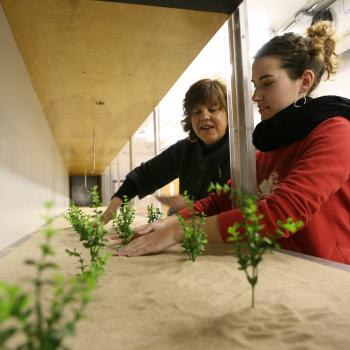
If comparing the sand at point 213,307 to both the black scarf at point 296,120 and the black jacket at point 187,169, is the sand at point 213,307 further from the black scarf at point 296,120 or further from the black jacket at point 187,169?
the black jacket at point 187,169

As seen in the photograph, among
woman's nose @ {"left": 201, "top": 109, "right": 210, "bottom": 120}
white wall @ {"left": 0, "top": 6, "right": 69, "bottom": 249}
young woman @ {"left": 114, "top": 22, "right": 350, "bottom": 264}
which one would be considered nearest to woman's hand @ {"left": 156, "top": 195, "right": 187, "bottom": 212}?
young woman @ {"left": 114, "top": 22, "right": 350, "bottom": 264}

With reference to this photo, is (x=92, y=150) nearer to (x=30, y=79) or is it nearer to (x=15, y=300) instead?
(x=30, y=79)

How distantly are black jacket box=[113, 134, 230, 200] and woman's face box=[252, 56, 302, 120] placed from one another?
0.53m

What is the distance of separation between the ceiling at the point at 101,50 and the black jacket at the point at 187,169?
64cm

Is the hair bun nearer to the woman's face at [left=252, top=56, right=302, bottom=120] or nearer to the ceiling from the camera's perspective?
the woman's face at [left=252, top=56, right=302, bottom=120]

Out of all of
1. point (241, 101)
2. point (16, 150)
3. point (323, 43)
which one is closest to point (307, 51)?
point (323, 43)

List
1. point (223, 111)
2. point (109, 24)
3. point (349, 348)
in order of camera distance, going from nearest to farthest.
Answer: point (349, 348), point (109, 24), point (223, 111)

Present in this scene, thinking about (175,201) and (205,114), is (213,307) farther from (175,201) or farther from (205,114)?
(205,114)

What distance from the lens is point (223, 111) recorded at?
6.93 feet

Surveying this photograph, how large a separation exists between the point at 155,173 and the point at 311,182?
1.79 meters

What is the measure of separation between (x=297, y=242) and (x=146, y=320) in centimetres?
92

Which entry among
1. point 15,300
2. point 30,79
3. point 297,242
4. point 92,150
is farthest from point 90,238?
point 92,150

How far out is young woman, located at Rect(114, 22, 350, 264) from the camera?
3.67 feet

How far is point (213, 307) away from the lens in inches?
28.1
